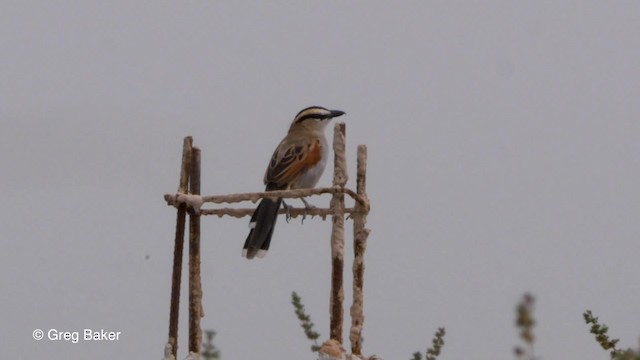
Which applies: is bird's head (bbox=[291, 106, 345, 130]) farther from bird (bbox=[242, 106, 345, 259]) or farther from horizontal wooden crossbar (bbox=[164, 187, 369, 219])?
horizontal wooden crossbar (bbox=[164, 187, 369, 219])

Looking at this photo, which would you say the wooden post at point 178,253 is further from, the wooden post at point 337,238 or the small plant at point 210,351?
the small plant at point 210,351

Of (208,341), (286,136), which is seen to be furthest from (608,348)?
(286,136)

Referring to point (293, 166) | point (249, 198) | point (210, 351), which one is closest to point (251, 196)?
point (249, 198)

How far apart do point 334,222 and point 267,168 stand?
2701 millimetres

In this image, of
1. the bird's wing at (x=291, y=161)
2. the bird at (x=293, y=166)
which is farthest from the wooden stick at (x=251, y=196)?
the bird's wing at (x=291, y=161)

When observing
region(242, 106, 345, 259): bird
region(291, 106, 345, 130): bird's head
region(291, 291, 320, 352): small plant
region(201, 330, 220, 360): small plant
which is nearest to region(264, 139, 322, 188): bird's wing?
region(242, 106, 345, 259): bird

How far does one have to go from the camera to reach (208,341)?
3199mm

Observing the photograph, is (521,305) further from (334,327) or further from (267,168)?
(267,168)

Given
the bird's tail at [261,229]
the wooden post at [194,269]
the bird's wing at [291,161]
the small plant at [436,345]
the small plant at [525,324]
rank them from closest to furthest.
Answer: the small plant at [525,324] < the small plant at [436,345] < the wooden post at [194,269] < the bird's tail at [261,229] < the bird's wing at [291,161]

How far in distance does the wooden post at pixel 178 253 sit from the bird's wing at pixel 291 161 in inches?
71.5

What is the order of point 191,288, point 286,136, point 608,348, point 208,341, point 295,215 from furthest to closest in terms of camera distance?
1. point 286,136
2. point 295,215
3. point 191,288
4. point 608,348
5. point 208,341

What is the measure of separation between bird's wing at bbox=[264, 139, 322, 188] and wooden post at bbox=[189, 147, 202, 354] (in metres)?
1.81

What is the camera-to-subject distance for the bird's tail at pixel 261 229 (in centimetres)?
1165

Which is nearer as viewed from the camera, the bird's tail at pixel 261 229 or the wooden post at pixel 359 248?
the wooden post at pixel 359 248
